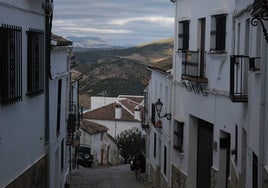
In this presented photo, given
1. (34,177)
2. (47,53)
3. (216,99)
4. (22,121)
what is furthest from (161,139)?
(22,121)

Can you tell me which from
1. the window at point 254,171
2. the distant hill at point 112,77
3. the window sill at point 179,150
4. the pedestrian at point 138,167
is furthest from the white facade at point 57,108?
the distant hill at point 112,77

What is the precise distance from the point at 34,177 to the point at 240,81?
5276mm

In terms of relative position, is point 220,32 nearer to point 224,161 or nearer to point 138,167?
point 224,161

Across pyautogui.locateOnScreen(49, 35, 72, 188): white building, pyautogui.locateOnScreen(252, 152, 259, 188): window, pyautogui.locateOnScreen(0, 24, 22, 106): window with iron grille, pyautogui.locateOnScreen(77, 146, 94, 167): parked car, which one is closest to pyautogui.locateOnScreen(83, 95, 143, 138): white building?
pyautogui.locateOnScreen(77, 146, 94, 167): parked car

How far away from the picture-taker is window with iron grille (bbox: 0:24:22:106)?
1012 centimetres

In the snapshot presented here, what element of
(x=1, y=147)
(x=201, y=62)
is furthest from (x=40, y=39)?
(x=201, y=62)

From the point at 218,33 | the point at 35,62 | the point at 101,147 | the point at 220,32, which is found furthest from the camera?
the point at 101,147

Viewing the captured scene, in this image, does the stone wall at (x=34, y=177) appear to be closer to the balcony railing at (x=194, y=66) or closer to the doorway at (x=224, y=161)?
the doorway at (x=224, y=161)

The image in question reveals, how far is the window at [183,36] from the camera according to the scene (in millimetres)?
18875

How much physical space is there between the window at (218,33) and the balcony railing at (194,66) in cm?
91

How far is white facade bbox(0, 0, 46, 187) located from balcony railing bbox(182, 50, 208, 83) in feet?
16.2

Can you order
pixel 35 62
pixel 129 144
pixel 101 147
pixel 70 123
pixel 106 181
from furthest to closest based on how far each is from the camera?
1. pixel 129 144
2. pixel 101 147
3. pixel 106 181
4. pixel 70 123
5. pixel 35 62

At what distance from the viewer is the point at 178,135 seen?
19.9 metres

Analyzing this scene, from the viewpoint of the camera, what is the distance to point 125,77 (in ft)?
316
